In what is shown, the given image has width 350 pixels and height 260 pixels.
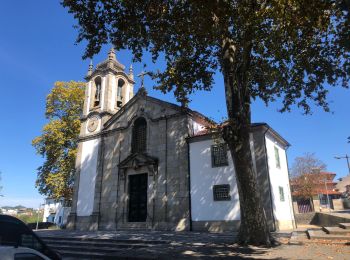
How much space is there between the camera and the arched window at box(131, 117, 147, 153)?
2250 centimetres

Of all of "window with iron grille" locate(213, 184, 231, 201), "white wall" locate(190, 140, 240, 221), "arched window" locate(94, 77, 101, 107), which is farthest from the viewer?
"arched window" locate(94, 77, 101, 107)

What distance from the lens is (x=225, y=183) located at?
1791 cm

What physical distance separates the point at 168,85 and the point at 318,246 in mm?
8976

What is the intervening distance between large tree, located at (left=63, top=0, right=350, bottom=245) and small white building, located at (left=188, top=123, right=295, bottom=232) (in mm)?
5312

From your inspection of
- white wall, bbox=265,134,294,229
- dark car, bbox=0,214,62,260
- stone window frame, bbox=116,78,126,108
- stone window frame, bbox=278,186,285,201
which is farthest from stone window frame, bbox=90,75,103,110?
dark car, bbox=0,214,62,260

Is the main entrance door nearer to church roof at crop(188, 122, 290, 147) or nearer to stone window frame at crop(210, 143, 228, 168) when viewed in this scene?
church roof at crop(188, 122, 290, 147)

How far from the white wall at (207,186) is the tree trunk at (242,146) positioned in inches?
246

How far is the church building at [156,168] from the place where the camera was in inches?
708

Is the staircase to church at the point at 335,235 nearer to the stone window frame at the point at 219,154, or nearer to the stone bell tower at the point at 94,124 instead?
the stone window frame at the point at 219,154

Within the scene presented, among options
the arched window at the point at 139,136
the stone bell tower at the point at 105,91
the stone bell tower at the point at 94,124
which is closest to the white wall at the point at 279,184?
the arched window at the point at 139,136

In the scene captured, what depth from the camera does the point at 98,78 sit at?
88.4 feet

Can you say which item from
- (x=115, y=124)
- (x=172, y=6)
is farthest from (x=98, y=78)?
(x=172, y=6)

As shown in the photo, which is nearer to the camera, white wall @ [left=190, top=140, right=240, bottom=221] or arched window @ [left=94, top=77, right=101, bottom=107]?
white wall @ [left=190, top=140, right=240, bottom=221]

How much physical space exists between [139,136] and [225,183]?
8.04 meters
